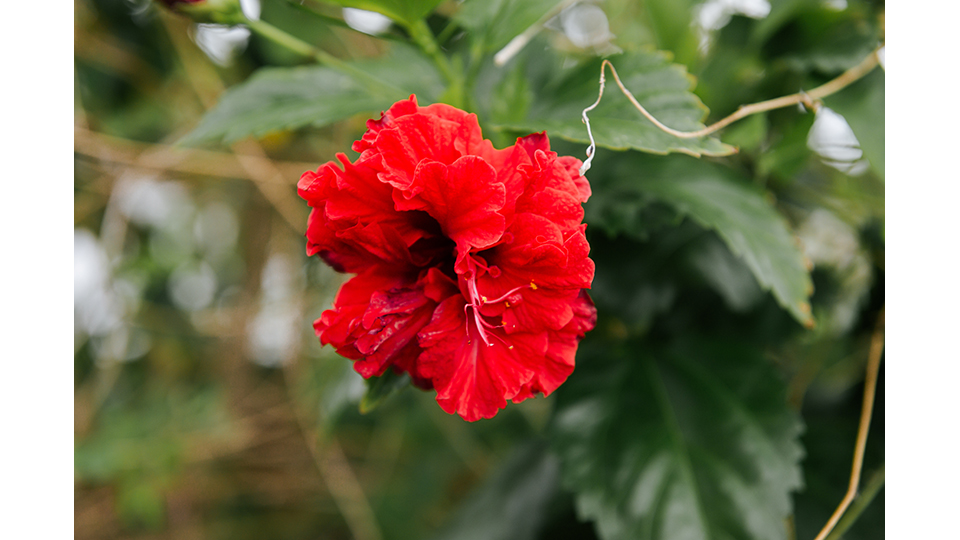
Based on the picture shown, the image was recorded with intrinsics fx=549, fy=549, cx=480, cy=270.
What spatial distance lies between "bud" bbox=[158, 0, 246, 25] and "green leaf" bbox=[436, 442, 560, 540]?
55 centimetres

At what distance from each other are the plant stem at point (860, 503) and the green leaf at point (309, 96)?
56cm

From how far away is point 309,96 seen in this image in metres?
0.48

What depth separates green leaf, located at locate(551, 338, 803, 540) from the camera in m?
0.46

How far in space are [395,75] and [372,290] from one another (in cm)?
21

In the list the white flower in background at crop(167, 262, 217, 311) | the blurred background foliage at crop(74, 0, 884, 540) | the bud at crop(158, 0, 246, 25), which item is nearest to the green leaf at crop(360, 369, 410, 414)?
the blurred background foliage at crop(74, 0, 884, 540)

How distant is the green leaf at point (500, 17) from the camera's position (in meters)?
0.40

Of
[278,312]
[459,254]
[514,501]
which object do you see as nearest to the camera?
[459,254]

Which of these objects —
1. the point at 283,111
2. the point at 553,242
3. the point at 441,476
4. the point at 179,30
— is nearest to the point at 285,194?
the point at 179,30

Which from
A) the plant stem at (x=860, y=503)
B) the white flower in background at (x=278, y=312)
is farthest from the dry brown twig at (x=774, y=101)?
the white flower in background at (x=278, y=312)

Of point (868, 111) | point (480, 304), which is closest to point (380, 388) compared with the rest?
point (480, 304)

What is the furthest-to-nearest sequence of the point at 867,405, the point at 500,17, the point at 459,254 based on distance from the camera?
the point at 867,405 → the point at 500,17 → the point at 459,254

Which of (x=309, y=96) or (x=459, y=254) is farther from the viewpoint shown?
(x=309, y=96)

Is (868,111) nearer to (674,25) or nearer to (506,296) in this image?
(674,25)

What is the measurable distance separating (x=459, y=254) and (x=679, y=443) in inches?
13.3
